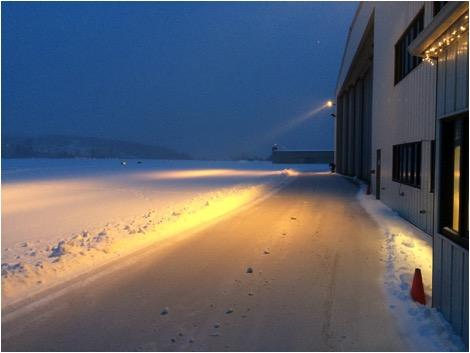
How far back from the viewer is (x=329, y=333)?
182 inches

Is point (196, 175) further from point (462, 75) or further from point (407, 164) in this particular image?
point (462, 75)

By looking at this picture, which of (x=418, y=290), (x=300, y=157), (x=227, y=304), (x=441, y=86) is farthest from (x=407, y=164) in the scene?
(x=300, y=157)

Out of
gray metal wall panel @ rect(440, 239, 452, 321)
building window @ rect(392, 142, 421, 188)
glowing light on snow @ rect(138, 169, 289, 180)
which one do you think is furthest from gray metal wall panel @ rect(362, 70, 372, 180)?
gray metal wall panel @ rect(440, 239, 452, 321)

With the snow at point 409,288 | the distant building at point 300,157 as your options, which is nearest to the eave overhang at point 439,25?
the snow at point 409,288

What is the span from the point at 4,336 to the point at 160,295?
6.76ft

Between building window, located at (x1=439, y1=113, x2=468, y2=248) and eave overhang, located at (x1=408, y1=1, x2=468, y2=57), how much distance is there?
106cm

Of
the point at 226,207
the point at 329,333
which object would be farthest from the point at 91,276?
the point at 226,207

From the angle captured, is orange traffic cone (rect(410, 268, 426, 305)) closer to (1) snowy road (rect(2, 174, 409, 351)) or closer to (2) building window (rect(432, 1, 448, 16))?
(1) snowy road (rect(2, 174, 409, 351))

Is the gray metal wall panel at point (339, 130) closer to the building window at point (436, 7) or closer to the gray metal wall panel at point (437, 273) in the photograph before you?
the building window at point (436, 7)

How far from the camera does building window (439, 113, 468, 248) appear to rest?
4598 millimetres

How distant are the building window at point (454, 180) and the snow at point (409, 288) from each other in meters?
1.10

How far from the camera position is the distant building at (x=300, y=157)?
106 meters

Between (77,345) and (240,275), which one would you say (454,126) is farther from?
(77,345)

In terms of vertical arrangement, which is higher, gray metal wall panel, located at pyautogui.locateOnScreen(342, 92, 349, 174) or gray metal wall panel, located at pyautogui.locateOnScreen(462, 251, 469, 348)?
gray metal wall panel, located at pyautogui.locateOnScreen(342, 92, 349, 174)
